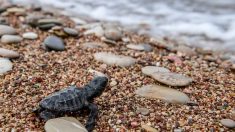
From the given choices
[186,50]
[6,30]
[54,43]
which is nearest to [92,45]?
[54,43]

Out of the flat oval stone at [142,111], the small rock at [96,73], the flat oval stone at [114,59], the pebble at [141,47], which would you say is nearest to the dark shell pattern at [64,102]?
the flat oval stone at [142,111]

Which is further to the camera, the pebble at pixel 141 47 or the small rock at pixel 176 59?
the pebble at pixel 141 47

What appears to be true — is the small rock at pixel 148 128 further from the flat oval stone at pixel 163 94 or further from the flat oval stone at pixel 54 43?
the flat oval stone at pixel 54 43

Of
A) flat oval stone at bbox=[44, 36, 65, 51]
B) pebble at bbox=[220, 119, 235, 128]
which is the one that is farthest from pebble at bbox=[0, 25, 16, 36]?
pebble at bbox=[220, 119, 235, 128]

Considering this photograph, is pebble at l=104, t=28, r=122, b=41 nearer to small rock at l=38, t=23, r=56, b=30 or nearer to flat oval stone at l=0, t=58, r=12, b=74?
small rock at l=38, t=23, r=56, b=30

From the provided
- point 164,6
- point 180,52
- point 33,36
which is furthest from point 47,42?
point 164,6

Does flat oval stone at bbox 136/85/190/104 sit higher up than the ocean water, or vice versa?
the ocean water
